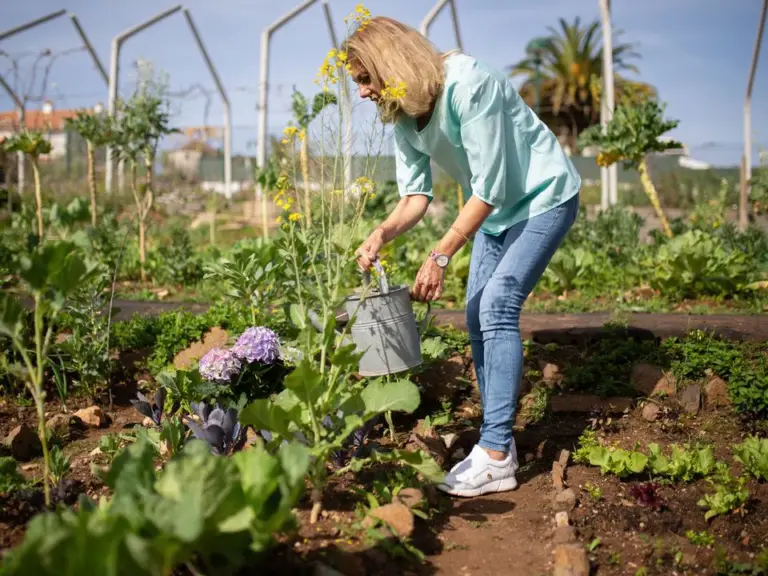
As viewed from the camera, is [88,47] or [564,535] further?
[88,47]

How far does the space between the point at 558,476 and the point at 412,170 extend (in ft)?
3.96

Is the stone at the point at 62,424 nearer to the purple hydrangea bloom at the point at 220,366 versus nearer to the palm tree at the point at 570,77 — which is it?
the purple hydrangea bloom at the point at 220,366

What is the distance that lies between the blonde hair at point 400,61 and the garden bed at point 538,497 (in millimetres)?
1207

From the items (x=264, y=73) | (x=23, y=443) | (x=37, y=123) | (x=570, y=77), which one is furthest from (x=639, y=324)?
(x=570, y=77)

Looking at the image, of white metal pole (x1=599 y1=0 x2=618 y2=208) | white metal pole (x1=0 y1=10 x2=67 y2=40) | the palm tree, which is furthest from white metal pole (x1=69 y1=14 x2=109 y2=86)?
the palm tree

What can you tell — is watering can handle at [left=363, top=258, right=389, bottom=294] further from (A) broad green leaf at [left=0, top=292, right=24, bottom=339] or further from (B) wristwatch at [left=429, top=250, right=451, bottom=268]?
(A) broad green leaf at [left=0, top=292, right=24, bottom=339]

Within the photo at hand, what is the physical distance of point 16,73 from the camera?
31.4ft

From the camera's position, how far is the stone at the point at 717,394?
310cm

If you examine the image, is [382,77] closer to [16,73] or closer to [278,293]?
[278,293]

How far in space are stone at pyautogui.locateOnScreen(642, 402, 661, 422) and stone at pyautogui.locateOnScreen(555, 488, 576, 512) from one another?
0.84 m

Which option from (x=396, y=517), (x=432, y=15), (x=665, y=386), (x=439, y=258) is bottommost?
(x=396, y=517)

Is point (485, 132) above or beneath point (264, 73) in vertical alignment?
beneath

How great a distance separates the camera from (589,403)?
3.22 m

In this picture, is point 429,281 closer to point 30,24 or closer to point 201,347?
point 201,347
